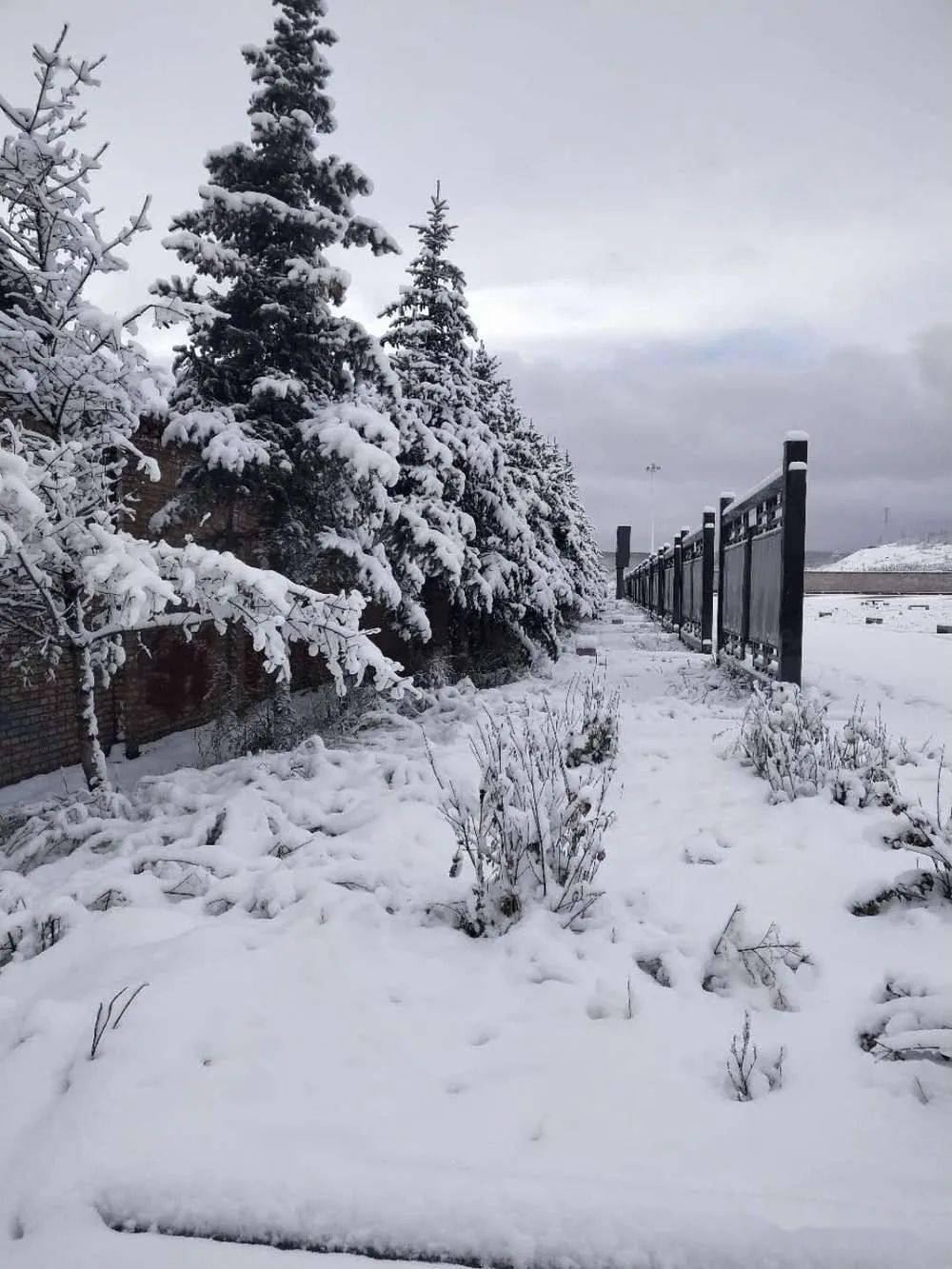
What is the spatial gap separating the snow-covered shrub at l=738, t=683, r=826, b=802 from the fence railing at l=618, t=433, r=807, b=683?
1721 millimetres

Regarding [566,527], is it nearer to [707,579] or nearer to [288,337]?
[707,579]

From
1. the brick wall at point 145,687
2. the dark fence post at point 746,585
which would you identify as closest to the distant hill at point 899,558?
the dark fence post at point 746,585

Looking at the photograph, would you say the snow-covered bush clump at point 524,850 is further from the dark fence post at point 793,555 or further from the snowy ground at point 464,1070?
the dark fence post at point 793,555

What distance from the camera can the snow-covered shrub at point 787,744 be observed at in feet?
14.5


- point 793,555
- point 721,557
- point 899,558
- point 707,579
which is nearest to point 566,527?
point 707,579

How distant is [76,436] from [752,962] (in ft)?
15.0

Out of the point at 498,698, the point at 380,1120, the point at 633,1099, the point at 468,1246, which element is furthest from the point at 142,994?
the point at 498,698

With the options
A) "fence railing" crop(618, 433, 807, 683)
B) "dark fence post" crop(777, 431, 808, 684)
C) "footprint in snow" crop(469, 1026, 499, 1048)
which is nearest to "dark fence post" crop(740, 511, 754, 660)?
"fence railing" crop(618, 433, 807, 683)

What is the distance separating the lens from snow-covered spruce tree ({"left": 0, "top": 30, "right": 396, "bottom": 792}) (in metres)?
4.11

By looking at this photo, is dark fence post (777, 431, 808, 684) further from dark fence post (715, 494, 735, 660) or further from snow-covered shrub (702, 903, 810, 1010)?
snow-covered shrub (702, 903, 810, 1010)

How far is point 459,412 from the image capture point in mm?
9984

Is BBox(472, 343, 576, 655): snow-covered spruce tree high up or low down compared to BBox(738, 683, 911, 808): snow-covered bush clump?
up

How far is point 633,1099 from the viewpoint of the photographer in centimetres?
214

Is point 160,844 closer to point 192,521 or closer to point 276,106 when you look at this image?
point 192,521
